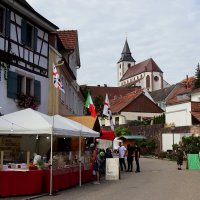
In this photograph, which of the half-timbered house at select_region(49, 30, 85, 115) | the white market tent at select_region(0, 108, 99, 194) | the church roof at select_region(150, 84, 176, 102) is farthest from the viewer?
the church roof at select_region(150, 84, 176, 102)

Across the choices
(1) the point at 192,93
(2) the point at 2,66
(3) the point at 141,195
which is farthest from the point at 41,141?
(1) the point at 192,93

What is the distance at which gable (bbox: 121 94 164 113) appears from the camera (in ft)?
275

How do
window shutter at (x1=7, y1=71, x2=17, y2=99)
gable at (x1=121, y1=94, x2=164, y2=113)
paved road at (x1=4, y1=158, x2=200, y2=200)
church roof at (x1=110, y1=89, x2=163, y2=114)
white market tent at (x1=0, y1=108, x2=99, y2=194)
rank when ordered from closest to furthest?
paved road at (x1=4, y1=158, x2=200, y2=200), white market tent at (x1=0, y1=108, x2=99, y2=194), window shutter at (x1=7, y1=71, x2=17, y2=99), church roof at (x1=110, y1=89, x2=163, y2=114), gable at (x1=121, y1=94, x2=164, y2=113)

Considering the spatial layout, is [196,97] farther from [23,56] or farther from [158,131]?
[23,56]

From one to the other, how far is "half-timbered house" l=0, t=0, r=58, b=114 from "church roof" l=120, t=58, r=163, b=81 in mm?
140467

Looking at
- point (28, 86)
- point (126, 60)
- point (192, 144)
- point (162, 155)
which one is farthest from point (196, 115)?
point (126, 60)

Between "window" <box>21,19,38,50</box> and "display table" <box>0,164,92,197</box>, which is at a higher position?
"window" <box>21,19,38,50</box>

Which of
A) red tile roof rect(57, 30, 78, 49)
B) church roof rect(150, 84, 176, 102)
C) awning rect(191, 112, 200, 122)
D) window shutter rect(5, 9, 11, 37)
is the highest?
church roof rect(150, 84, 176, 102)

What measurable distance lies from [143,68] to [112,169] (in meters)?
146

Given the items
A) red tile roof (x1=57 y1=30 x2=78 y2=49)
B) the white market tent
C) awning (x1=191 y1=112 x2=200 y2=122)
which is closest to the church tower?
awning (x1=191 y1=112 x2=200 y2=122)

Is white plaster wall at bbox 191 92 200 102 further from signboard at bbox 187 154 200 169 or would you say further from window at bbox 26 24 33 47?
window at bbox 26 24 33 47

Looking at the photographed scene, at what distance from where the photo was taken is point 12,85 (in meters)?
21.2

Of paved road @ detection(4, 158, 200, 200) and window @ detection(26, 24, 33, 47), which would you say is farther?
window @ detection(26, 24, 33, 47)

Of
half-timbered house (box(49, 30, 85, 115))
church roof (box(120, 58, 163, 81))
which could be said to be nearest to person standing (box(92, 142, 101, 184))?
half-timbered house (box(49, 30, 85, 115))
